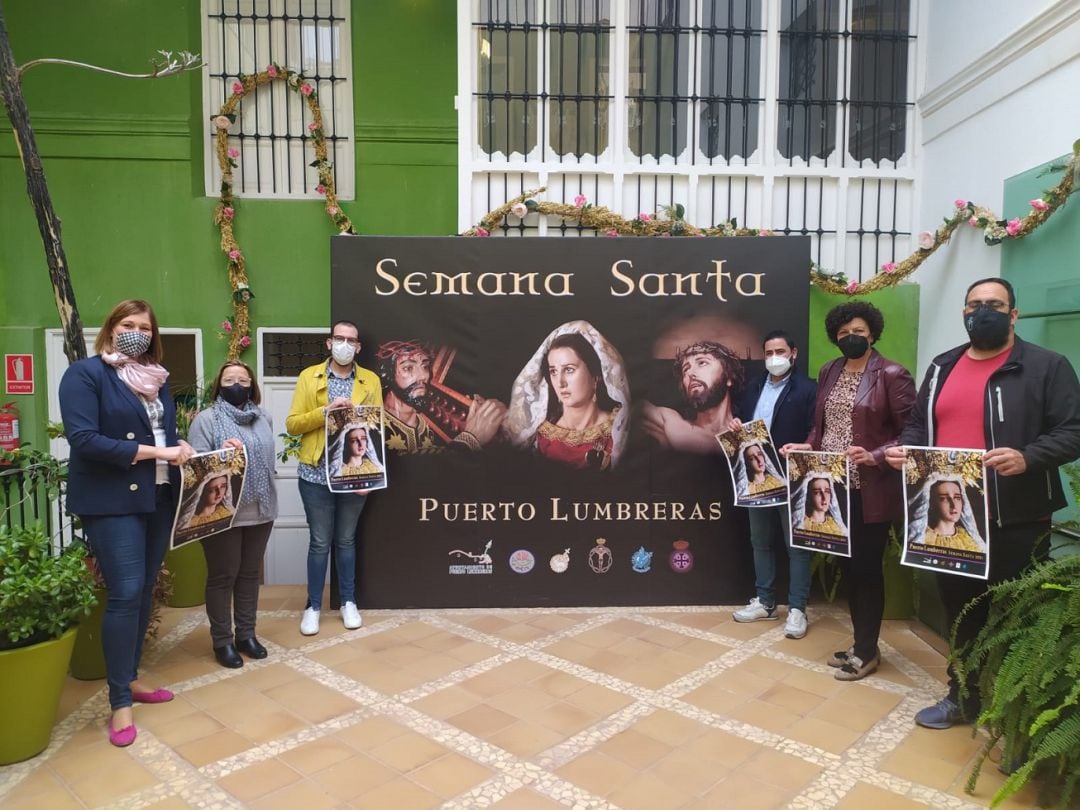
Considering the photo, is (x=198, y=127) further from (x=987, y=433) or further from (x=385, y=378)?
(x=987, y=433)

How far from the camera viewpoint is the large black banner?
4801mm

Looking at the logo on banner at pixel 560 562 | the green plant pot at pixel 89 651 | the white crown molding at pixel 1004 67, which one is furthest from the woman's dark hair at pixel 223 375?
the white crown molding at pixel 1004 67

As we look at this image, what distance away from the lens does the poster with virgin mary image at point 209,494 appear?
351cm

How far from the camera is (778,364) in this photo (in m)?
4.39

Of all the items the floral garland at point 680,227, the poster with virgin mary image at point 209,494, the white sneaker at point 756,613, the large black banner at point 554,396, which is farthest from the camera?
the floral garland at point 680,227

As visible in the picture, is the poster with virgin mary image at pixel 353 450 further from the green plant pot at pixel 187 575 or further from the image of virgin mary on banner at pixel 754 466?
the image of virgin mary on banner at pixel 754 466

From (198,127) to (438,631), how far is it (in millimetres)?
4403

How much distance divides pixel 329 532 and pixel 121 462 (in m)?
1.62

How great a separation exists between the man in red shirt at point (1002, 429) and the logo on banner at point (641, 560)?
6.10ft

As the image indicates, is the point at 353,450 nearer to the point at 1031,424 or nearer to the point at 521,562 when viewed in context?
the point at 521,562

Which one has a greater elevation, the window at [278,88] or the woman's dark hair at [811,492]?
the window at [278,88]

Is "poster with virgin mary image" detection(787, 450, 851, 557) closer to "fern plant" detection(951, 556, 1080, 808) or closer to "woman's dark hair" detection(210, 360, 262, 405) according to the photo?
"fern plant" detection(951, 556, 1080, 808)

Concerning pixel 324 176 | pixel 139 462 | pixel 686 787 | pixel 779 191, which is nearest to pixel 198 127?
pixel 324 176

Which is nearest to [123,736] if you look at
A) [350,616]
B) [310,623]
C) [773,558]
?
[310,623]
